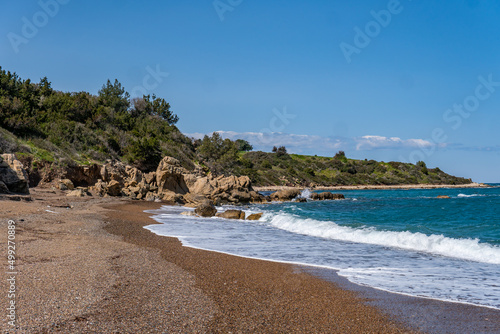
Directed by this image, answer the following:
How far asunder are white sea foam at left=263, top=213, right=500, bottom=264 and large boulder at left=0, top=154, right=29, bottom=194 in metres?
14.1

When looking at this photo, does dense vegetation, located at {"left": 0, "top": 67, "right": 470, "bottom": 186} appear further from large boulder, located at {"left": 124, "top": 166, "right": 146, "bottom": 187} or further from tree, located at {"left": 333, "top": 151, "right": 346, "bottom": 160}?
tree, located at {"left": 333, "top": 151, "right": 346, "bottom": 160}

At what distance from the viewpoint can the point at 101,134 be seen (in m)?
41.7

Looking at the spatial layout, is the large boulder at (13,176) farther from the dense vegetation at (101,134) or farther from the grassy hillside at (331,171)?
the grassy hillside at (331,171)

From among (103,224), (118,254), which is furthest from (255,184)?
(118,254)

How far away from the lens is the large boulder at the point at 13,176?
20.6m

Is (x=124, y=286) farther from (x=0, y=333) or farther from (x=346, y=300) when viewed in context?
(x=346, y=300)

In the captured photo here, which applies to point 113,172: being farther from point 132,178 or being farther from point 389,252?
point 389,252

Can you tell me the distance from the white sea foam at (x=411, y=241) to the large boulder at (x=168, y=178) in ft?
56.8

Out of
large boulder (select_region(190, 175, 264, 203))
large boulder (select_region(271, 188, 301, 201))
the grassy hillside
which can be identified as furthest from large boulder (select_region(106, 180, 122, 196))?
the grassy hillside

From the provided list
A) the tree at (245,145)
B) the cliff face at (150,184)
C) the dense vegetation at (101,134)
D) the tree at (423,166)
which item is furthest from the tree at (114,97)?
the tree at (423,166)

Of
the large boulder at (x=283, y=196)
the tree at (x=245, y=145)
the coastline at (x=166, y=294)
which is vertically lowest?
the coastline at (x=166, y=294)

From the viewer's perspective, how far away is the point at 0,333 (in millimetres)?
4402

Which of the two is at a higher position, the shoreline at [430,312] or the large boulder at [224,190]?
the large boulder at [224,190]

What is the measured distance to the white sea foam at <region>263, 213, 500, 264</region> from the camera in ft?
39.0
